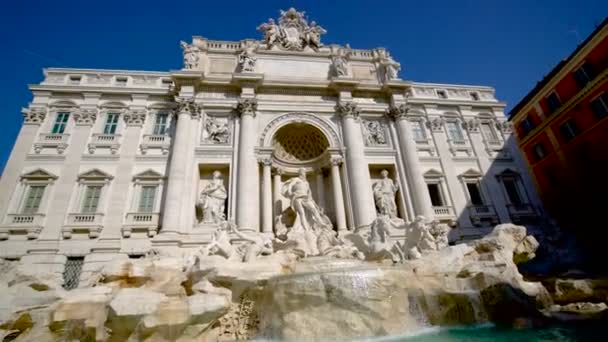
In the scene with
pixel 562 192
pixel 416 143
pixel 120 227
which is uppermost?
pixel 416 143

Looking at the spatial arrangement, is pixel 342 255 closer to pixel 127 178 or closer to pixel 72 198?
pixel 127 178

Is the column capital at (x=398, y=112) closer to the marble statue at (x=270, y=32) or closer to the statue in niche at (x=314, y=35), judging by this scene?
the statue in niche at (x=314, y=35)

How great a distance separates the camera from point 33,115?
44.6 feet

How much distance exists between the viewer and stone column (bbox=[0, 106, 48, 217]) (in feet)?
38.8

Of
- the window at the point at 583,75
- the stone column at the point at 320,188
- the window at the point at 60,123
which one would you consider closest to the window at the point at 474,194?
the stone column at the point at 320,188

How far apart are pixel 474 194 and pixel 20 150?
23313 mm

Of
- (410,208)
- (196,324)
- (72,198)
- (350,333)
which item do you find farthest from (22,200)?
(410,208)

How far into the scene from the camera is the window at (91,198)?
1227 centimetres

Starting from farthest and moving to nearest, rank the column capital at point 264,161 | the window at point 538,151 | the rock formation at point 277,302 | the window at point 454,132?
1. the window at point 538,151
2. the window at point 454,132
3. the column capital at point 264,161
4. the rock formation at point 277,302

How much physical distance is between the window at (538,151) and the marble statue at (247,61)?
20295mm

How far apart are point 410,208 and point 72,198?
15964 mm

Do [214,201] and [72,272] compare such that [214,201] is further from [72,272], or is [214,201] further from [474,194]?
[474,194]

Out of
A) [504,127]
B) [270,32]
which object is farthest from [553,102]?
[270,32]

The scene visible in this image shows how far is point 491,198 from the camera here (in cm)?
1512
